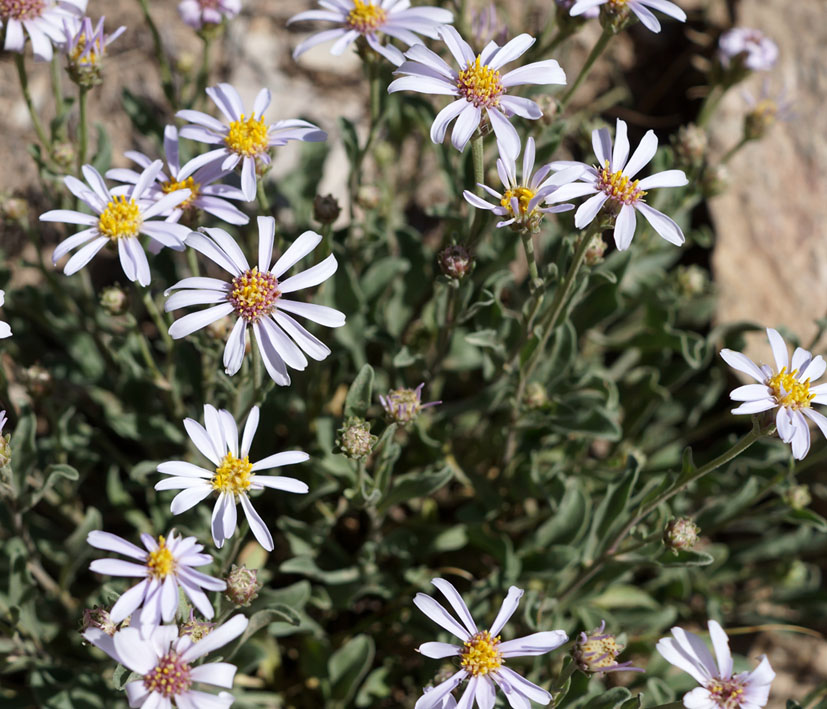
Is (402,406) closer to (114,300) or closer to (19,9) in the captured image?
(114,300)

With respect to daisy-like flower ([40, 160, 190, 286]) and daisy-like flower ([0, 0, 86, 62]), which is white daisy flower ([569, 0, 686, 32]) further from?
daisy-like flower ([0, 0, 86, 62])

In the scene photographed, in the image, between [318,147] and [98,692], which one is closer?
[98,692]

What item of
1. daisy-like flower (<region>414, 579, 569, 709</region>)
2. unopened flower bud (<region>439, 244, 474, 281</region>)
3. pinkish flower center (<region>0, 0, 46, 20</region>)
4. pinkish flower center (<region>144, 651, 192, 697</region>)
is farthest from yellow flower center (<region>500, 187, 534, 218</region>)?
pinkish flower center (<region>0, 0, 46, 20</region>)

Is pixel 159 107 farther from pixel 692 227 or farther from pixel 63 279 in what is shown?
pixel 692 227

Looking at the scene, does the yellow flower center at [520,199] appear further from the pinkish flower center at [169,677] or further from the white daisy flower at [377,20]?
the pinkish flower center at [169,677]

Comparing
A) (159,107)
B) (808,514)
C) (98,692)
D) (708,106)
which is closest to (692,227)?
(708,106)

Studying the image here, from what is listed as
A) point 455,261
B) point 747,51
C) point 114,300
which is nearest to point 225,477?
point 114,300

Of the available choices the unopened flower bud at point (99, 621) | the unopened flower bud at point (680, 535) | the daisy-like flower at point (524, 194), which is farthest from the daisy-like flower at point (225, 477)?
the unopened flower bud at point (680, 535)
